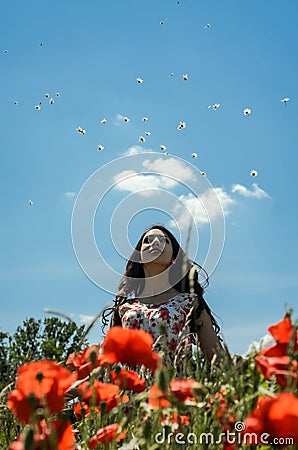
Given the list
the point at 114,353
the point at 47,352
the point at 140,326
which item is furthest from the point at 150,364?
the point at 47,352

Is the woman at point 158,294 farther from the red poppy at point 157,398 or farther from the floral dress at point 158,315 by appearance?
the red poppy at point 157,398

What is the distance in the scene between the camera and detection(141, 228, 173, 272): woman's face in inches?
165

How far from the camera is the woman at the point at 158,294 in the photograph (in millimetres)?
3996

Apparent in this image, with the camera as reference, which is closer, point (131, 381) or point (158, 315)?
point (131, 381)

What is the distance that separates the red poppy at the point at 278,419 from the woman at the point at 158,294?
285 cm

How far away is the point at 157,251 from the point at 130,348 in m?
2.89

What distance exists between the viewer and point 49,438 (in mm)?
1103

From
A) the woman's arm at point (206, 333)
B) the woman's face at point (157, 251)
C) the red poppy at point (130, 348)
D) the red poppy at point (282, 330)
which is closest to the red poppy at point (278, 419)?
the red poppy at point (282, 330)

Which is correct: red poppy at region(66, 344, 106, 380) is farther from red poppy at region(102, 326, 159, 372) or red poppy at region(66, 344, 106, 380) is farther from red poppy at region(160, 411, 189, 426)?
red poppy at region(160, 411, 189, 426)

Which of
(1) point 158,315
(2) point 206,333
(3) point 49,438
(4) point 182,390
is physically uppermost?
(1) point 158,315

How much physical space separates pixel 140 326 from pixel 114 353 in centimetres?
278

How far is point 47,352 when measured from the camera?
10.9 metres

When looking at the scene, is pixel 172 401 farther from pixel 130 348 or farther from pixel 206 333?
pixel 206 333

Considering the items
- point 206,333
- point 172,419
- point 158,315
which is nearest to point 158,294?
point 158,315
